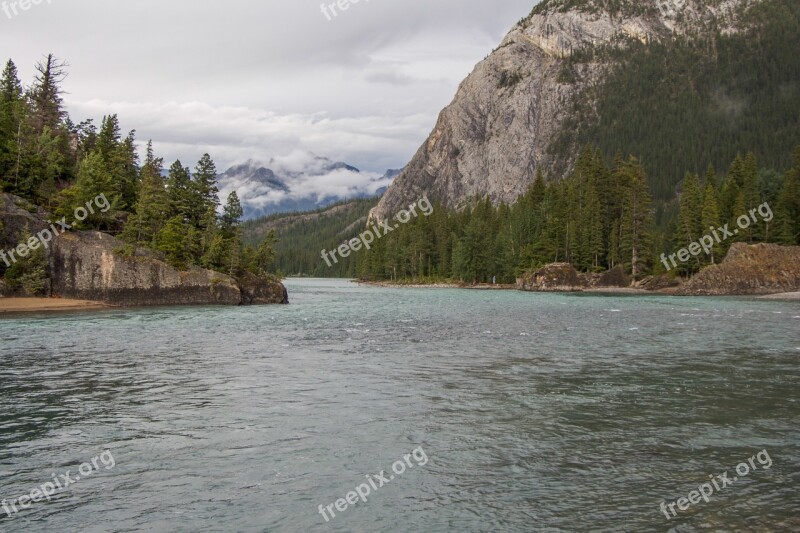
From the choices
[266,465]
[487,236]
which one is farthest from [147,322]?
[487,236]

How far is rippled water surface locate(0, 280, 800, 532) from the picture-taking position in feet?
37.4

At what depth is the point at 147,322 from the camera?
4875 cm

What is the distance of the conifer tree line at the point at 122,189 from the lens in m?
72.3

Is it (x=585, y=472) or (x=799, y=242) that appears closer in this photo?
(x=585, y=472)

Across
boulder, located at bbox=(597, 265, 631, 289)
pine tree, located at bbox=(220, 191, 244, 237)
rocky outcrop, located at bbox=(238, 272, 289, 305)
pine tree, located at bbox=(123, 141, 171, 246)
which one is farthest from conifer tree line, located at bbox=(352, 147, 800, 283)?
pine tree, located at bbox=(123, 141, 171, 246)

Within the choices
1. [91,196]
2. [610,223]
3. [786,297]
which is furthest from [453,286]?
[91,196]

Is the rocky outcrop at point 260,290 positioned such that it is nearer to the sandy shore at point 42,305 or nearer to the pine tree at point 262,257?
the pine tree at point 262,257

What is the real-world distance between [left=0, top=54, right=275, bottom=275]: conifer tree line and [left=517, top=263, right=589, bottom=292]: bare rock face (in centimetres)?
5914

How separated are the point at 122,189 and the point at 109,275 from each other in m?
22.1

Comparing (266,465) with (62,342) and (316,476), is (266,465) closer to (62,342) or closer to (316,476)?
(316,476)

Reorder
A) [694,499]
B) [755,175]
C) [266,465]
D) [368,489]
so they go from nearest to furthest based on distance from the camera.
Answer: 1. [694,499]
2. [368,489]
3. [266,465]
4. [755,175]

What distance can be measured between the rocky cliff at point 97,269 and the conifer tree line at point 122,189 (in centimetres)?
183

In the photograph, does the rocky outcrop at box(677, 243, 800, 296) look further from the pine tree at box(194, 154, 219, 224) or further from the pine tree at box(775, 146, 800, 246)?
the pine tree at box(194, 154, 219, 224)

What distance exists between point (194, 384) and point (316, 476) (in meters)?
12.3
